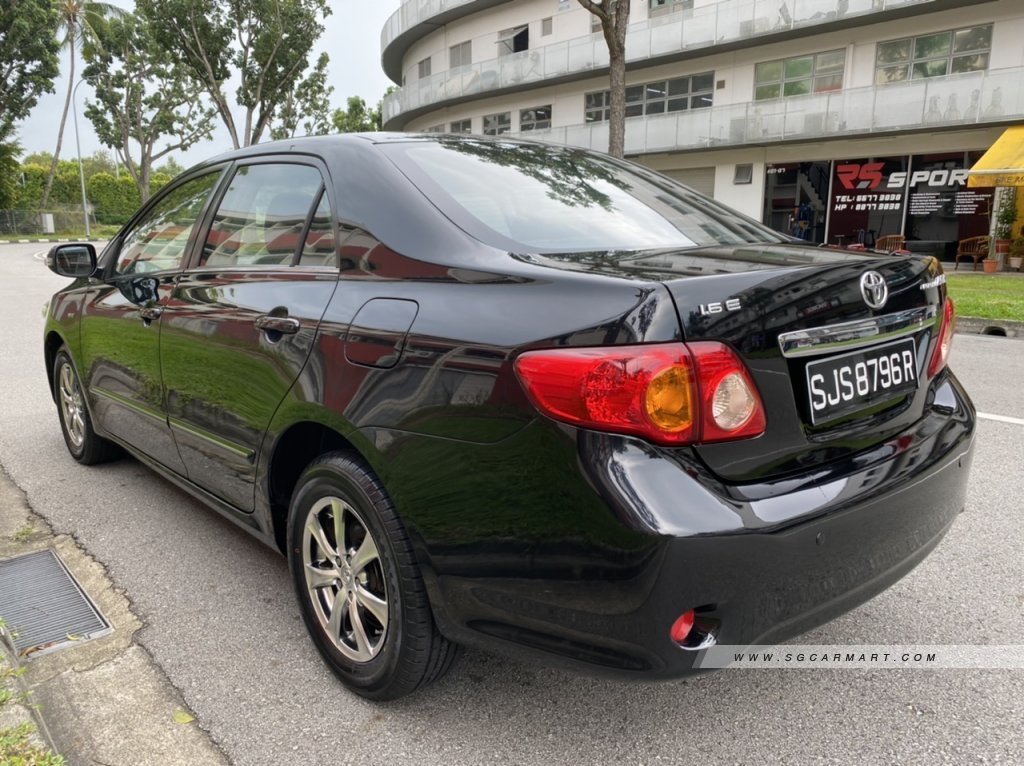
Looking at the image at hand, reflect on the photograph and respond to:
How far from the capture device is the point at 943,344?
2.33 meters

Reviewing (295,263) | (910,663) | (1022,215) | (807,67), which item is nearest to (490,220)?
(295,263)

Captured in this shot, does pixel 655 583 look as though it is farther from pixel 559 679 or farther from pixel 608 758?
pixel 559 679

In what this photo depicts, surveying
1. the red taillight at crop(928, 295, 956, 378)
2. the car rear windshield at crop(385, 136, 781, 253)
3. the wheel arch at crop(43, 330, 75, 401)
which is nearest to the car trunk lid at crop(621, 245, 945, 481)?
the red taillight at crop(928, 295, 956, 378)

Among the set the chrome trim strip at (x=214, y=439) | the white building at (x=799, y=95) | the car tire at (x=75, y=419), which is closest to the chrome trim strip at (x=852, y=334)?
the chrome trim strip at (x=214, y=439)

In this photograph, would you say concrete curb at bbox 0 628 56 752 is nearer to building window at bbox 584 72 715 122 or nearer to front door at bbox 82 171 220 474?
front door at bbox 82 171 220 474

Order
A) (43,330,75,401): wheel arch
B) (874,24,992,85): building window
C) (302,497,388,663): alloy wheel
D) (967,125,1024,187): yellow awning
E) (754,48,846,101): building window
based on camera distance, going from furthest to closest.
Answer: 1. (754,48,846,101): building window
2. (874,24,992,85): building window
3. (967,125,1024,187): yellow awning
4. (43,330,75,401): wheel arch
5. (302,497,388,663): alloy wheel

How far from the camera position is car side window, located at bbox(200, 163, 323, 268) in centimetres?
258

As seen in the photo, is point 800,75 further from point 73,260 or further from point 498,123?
point 73,260

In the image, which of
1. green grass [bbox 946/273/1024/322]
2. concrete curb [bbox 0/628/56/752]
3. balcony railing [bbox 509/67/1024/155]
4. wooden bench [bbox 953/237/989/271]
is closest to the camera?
concrete curb [bbox 0/628/56/752]

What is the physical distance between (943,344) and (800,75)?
24.4 meters

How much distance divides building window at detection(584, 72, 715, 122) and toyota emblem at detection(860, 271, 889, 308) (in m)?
25.3

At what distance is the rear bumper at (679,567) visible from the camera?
5.14ft

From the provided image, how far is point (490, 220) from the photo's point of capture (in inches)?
86.0

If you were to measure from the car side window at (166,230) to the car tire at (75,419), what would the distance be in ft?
2.71
